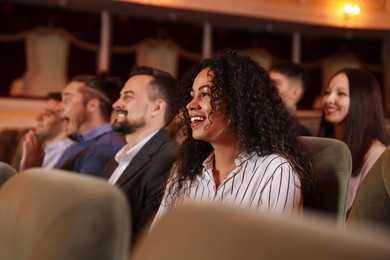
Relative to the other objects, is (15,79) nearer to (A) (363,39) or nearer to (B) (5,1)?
(B) (5,1)

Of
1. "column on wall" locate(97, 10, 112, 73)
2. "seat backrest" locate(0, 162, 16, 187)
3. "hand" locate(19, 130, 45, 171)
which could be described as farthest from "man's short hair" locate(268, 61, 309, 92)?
"column on wall" locate(97, 10, 112, 73)

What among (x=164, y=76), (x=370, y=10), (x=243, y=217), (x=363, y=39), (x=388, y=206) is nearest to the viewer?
(x=243, y=217)

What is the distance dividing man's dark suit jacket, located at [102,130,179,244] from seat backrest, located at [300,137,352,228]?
2.10 ft

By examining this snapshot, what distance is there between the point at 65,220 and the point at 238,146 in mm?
1109

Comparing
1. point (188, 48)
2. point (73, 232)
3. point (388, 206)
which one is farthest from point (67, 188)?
point (188, 48)

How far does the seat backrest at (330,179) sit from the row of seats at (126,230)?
834mm

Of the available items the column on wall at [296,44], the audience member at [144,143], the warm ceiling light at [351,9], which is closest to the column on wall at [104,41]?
the column on wall at [296,44]

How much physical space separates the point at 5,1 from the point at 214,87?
5.50 meters

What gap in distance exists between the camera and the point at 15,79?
703 cm

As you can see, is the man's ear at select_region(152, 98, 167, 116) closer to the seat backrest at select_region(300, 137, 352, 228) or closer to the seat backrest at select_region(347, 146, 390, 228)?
the seat backrest at select_region(300, 137, 352, 228)

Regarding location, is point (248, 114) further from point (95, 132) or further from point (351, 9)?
point (351, 9)

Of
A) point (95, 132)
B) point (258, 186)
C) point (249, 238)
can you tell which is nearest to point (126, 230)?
point (249, 238)

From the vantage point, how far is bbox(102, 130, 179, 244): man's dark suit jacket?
7.71 ft

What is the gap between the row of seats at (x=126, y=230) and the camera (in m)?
0.60
